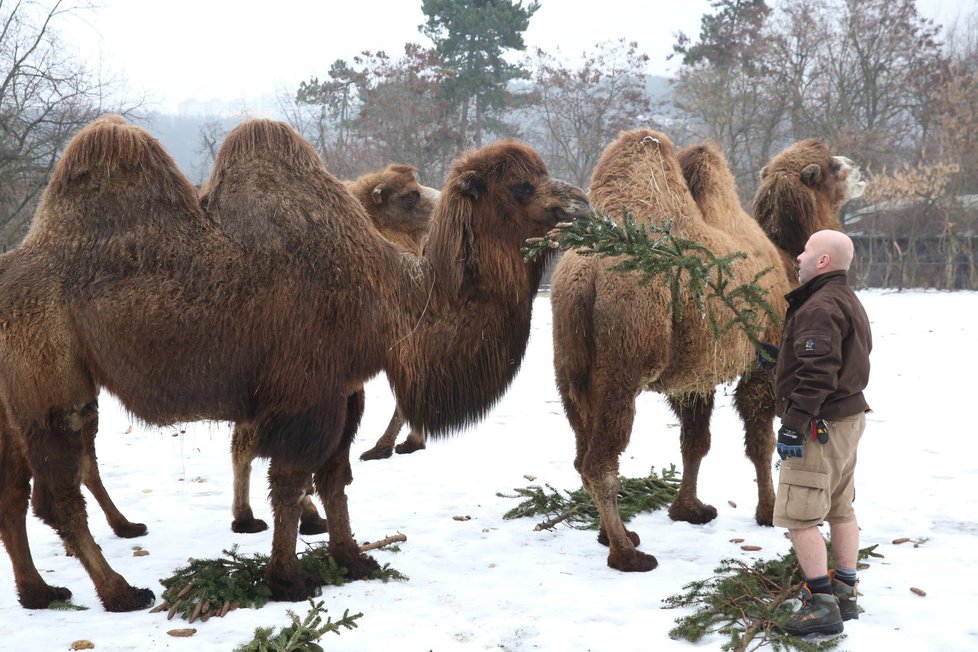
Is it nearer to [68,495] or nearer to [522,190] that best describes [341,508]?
[68,495]

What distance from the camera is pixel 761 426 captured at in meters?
5.36

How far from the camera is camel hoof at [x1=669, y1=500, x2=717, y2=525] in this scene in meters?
5.40

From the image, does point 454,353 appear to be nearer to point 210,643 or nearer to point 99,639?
point 210,643

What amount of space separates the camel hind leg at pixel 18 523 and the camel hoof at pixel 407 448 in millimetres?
3723

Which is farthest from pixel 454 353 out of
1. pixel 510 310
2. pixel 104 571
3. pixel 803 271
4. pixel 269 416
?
pixel 104 571

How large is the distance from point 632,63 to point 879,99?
11.8 meters

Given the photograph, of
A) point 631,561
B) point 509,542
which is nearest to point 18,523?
point 509,542

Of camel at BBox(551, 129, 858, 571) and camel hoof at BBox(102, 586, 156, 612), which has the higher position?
camel at BBox(551, 129, 858, 571)

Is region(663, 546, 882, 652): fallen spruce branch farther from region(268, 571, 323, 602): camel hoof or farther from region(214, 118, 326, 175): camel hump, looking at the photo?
region(214, 118, 326, 175): camel hump

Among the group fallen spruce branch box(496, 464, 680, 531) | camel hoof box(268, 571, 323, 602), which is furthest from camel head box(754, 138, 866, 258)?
camel hoof box(268, 571, 323, 602)

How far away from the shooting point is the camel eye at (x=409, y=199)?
7555 mm

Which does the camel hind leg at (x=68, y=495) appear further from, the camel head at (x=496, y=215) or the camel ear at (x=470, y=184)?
the camel ear at (x=470, y=184)

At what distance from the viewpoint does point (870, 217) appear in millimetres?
31766

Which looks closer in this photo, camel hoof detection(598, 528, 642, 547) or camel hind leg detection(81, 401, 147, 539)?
camel hoof detection(598, 528, 642, 547)
